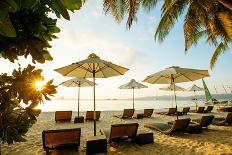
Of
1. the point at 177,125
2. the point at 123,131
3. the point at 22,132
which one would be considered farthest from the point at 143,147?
the point at 22,132

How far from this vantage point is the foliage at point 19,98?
1974 millimetres

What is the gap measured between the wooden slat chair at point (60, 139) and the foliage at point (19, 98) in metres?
3.50

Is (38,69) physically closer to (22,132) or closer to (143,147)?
(22,132)

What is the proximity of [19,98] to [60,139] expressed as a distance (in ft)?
13.4

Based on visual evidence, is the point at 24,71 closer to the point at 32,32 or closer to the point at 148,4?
the point at 32,32

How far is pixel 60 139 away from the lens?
5738 millimetres

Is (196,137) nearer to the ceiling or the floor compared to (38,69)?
nearer to the floor

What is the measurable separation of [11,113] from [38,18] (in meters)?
0.98

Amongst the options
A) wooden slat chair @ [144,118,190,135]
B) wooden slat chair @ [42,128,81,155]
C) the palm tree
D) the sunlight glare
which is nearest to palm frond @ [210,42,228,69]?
the palm tree

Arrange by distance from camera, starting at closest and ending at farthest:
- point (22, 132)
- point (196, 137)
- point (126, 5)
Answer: point (22, 132)
point (196, 137)
point (126, 5)

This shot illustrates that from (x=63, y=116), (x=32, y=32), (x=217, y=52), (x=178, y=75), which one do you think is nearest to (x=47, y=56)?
(x=32, y=32)

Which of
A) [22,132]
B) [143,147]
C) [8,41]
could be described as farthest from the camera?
[143,147]

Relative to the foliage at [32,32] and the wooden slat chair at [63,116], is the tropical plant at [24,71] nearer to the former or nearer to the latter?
the foliage at [32,32]

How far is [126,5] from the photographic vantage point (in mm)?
8617
